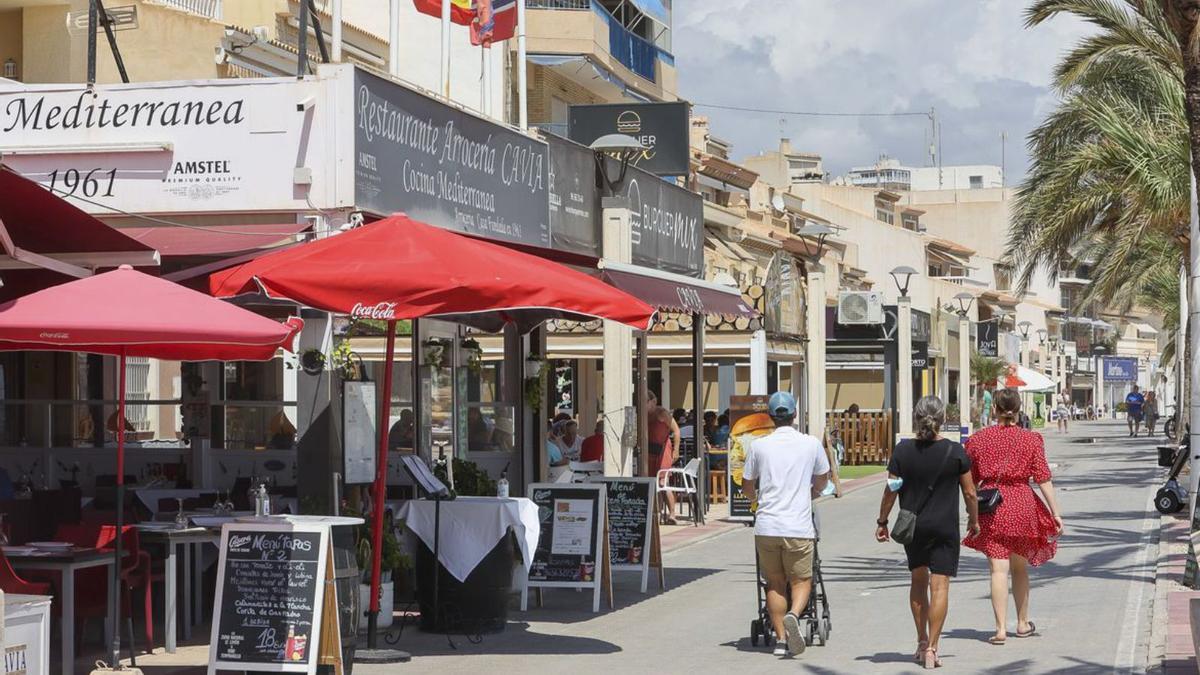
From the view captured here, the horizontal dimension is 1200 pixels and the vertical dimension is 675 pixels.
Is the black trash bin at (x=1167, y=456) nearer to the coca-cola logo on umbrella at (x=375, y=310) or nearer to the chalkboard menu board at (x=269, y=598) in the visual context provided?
the coca-cola logo on umbrella at (x=375, y=310)

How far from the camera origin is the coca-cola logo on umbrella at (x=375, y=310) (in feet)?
35.7

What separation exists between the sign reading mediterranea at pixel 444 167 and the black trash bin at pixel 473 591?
291 centimetres

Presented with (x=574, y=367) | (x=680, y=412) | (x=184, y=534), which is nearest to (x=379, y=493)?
(x=184, y=534)

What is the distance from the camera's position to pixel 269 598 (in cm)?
1020

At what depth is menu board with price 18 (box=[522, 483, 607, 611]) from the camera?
1439cm

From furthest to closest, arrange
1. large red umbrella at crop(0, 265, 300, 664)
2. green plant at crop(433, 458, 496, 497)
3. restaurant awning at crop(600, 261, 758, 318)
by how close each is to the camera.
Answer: restaurant awning at crop(600, 261, 758, 318)
green plant at crop(433, 458, 496, 497)
large red umbrella at crop(0, 265, 300, 664)

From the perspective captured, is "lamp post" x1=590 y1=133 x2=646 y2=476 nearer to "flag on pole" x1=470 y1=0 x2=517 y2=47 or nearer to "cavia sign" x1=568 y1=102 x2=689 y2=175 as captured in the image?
"flag on pole" x1=470 y1=0 x2=517 y2=47

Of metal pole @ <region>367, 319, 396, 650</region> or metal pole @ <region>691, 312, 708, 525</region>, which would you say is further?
metal pole @ <region>691, 312, 708, 525</region>

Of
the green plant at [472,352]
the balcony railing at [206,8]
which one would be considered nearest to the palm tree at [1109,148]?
the green plant at [472,352]

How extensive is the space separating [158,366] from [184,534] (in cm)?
887

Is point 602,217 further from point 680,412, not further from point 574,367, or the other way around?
point 574,367

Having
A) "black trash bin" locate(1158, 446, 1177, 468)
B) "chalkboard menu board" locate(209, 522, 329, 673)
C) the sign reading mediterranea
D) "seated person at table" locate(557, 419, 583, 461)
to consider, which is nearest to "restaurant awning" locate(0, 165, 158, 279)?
"chalkboard menu board" locate(209, 522, 329, 673)

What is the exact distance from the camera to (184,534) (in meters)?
12.0

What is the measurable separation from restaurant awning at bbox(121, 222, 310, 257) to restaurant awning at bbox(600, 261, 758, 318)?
11.1 ft
